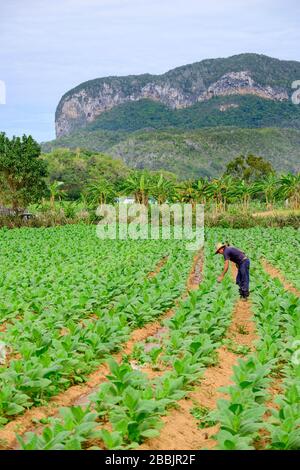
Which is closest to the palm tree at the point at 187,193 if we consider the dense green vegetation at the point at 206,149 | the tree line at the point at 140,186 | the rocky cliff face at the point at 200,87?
the tree line at the point at 140,186

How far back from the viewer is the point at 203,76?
190m

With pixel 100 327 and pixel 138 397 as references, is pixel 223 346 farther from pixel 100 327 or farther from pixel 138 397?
pixel 138 397

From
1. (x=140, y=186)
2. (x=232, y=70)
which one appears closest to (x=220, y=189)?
(x=140, y=186)

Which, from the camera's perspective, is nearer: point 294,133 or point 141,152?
point 141,152

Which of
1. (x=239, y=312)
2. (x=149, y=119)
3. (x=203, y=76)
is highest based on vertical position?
(x=203, y=76)

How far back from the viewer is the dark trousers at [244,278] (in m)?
13.8

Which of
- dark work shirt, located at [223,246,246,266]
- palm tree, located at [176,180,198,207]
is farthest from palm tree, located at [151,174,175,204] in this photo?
dark work shirt, located at [223,246,246,266]

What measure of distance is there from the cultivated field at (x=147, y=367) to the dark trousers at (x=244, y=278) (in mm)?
293

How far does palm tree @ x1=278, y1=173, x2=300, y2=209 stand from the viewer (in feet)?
169

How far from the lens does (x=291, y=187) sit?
51.5m

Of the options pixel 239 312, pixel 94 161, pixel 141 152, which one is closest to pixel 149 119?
pixel 141 152

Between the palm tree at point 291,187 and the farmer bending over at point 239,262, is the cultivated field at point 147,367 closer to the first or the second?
the farmer bending over at point 239,262

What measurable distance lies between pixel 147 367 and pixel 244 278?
20.0 ft

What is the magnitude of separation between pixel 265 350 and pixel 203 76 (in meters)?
190
